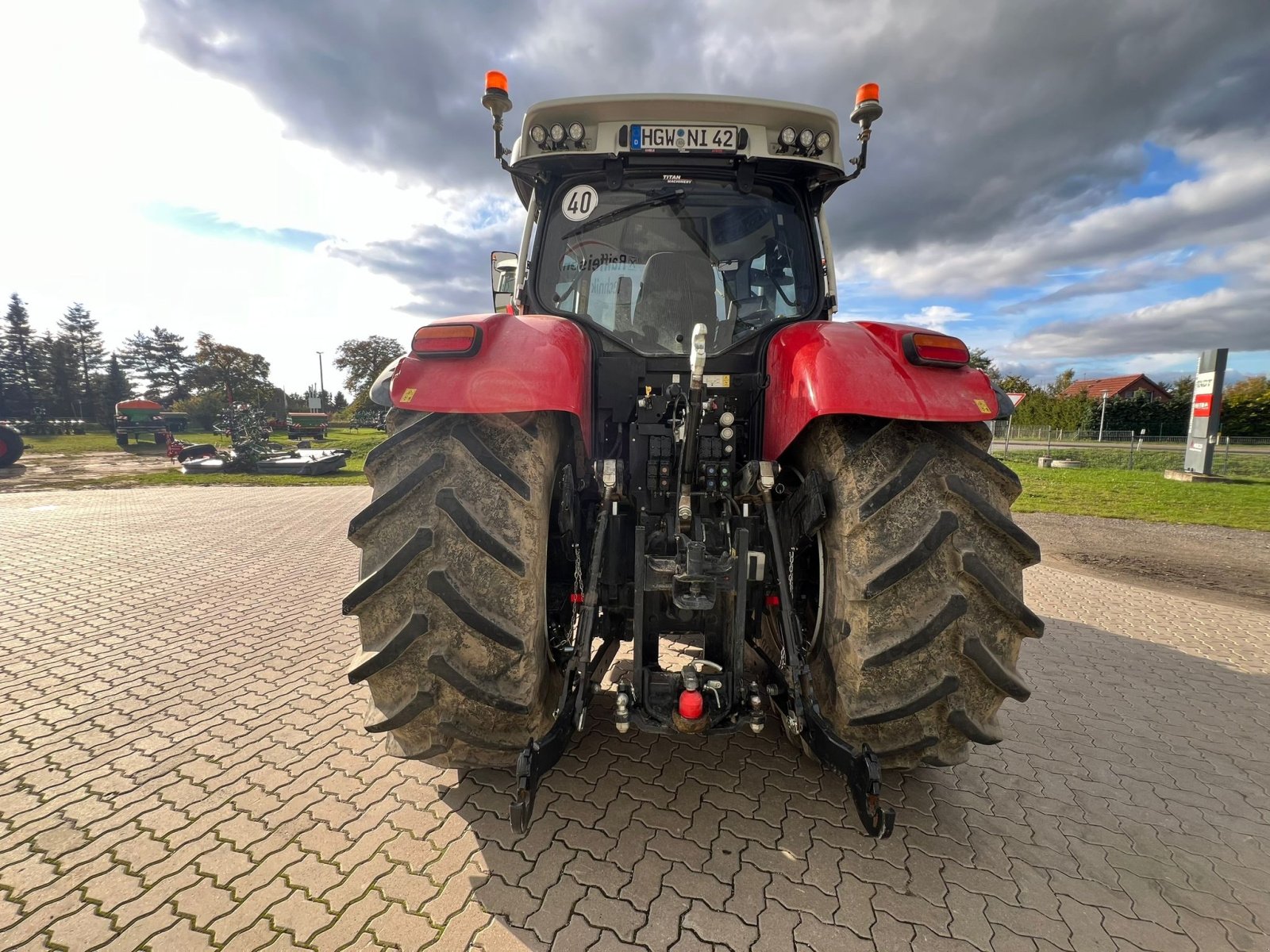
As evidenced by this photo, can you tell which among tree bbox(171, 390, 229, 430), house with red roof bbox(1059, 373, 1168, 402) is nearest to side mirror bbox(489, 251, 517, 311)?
tree bbox(171, 390, 229, 430)

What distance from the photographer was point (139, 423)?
30156mm

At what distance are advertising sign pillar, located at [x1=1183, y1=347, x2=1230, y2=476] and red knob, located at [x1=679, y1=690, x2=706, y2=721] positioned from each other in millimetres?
20175

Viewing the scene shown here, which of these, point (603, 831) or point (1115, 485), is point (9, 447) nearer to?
point (603, 831)

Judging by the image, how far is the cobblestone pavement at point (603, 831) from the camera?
1939 millimetres

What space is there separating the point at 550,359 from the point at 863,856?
2244 mm

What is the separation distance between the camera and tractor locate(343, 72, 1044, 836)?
6.43ft

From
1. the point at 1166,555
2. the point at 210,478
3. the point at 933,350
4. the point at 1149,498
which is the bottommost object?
the point at 210,478

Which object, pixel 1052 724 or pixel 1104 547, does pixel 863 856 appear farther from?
pixel 1104 547

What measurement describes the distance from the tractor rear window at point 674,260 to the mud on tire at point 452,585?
1.14 metres

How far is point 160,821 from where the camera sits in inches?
96.0

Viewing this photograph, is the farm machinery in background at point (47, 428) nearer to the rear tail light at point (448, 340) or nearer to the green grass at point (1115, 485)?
the green grass at point (1115, 485)

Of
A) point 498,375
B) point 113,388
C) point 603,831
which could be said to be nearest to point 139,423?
point 113,388

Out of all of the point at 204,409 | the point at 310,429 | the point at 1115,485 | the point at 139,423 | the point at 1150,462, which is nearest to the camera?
the point at 1115,485

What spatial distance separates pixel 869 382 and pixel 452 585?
5.16 ft
